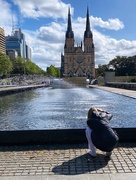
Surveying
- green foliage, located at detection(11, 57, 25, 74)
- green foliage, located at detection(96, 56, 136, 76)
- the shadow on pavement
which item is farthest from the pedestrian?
green foliage, located at detection(11, 57, 25, 74)

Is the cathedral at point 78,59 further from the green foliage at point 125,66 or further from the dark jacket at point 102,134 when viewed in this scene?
the dark jacket at point 102,134

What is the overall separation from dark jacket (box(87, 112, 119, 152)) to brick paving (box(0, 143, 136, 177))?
1.11 feet

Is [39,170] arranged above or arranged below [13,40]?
below

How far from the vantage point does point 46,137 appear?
7.15 meters

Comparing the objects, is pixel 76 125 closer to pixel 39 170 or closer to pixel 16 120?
pixel 16 120

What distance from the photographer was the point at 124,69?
93188mm

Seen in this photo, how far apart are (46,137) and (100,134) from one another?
78.5 inches

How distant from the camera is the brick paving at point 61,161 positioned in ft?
16.6

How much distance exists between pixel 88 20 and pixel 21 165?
507ft

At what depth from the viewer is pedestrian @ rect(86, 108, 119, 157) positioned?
5.64 m

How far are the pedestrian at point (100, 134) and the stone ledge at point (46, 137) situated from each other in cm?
121

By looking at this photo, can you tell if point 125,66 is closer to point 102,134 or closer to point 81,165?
point 102,134

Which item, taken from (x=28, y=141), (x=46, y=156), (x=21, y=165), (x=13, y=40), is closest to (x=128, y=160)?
(x=46, y=156)

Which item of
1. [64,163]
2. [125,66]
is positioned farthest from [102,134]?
[125,66]
